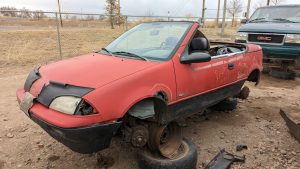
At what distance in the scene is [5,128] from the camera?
448cm

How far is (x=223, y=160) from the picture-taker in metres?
3.59

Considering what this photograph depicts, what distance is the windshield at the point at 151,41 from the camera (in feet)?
11.8

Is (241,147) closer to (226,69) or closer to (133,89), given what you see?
(226,69)

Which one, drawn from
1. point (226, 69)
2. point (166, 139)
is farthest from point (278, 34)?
point (166, 139)

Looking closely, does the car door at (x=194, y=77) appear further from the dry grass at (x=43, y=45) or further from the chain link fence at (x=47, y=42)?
the dry grass at (x=43, y=45)

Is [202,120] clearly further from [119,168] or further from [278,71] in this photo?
[278,71]

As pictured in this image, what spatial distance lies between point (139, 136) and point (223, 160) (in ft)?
4.17

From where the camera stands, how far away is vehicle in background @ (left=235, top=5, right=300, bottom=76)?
25.1 ft

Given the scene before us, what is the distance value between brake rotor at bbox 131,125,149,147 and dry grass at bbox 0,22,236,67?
8573 mm

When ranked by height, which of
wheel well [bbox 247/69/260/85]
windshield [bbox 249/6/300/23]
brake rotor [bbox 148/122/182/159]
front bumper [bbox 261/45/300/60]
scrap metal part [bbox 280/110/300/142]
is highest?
windshield [bbox 249/6/300/23]

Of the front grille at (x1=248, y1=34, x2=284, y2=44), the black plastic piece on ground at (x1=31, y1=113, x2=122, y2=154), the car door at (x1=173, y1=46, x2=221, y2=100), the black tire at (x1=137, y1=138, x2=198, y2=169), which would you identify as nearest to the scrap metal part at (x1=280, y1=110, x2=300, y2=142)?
the car door at (x1=173, y1=46, x2=221, y2=100)

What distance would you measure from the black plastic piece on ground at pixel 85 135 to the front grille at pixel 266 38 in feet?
21.7

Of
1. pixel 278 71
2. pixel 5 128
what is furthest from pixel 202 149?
pixel 278 71

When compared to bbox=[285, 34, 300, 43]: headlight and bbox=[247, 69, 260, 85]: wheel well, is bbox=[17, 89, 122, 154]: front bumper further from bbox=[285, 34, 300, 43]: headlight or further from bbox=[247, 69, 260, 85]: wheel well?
bbox=[285, 34, 300, 43]: headlight
